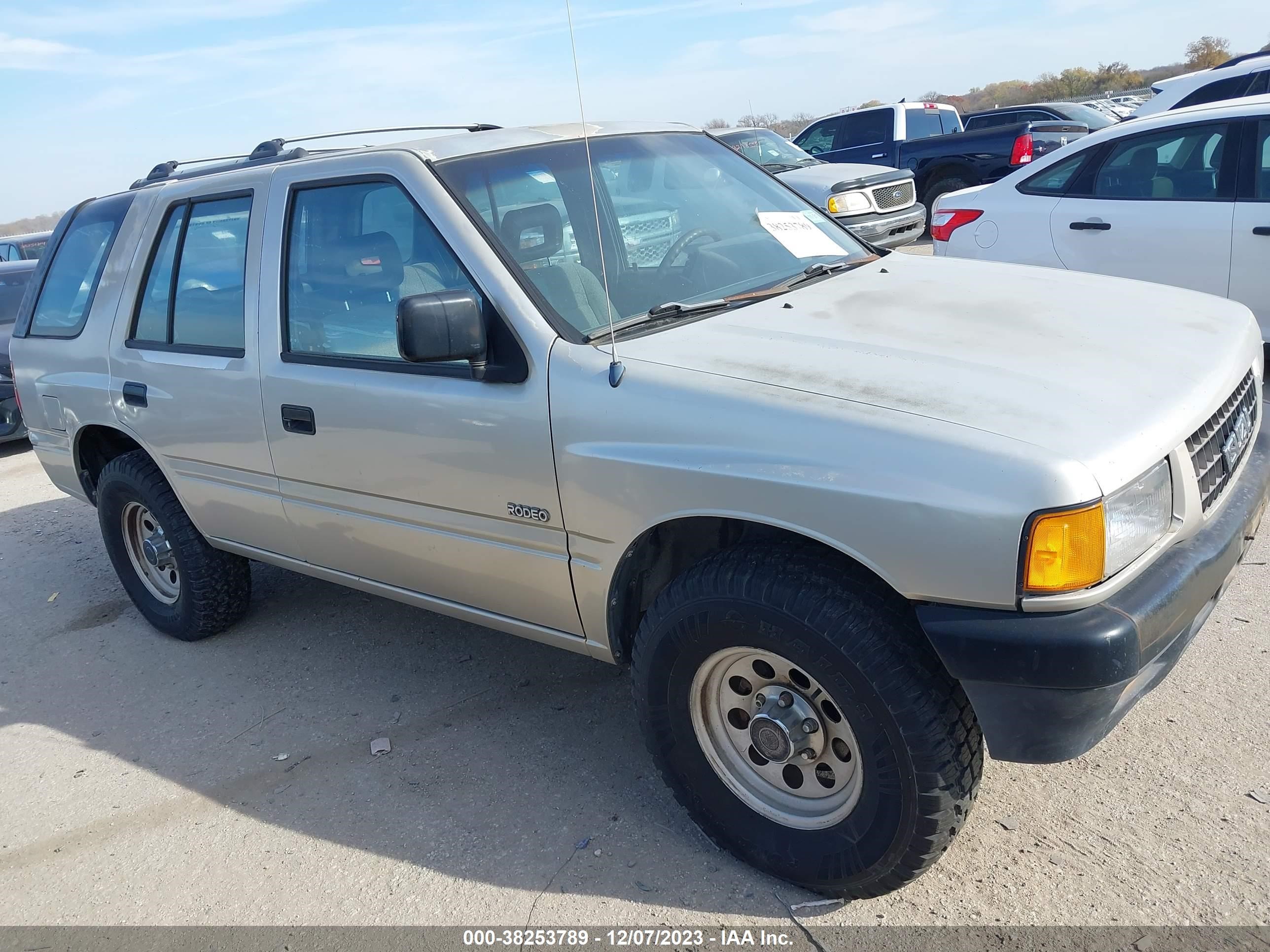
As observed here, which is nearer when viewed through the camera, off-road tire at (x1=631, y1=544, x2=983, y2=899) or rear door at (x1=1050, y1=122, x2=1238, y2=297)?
off-road tire at (x1=631, y1=544, x2=983, y2=899)

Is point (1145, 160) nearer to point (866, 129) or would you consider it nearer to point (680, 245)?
point (680, 245)

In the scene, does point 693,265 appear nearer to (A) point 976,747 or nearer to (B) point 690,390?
(B) point 690,390

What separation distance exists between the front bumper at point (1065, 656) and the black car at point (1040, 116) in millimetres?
14523

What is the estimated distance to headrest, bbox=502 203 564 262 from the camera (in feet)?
9.96

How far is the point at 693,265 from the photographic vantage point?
3.29 m

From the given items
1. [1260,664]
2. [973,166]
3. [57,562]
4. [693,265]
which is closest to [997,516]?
[693,265]

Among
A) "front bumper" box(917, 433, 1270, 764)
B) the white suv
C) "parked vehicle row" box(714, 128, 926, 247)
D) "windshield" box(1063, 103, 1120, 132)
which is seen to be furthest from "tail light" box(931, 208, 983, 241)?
"windshield" box(1063, 103, 1120, 132)

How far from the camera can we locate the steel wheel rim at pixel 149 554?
14.9 ft

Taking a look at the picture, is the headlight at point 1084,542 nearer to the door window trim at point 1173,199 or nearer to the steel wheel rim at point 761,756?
the steel wheel rim at point 761,756

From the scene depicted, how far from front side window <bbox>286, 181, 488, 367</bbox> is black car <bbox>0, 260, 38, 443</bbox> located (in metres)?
5.23

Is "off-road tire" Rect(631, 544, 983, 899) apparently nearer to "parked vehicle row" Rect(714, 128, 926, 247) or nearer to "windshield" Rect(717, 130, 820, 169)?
"parked vehicle row" Rect(714, 128, 926, 247)

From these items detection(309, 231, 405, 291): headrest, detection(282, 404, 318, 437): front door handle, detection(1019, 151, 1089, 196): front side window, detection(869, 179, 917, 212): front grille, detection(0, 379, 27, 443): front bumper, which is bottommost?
detection(0, 379, 27, 443): front bumper

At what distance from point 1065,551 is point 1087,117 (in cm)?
1612

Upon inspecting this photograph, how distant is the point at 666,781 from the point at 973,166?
12.6 meters
